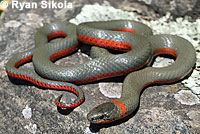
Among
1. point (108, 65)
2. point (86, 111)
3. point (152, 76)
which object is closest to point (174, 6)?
point (152, 76)

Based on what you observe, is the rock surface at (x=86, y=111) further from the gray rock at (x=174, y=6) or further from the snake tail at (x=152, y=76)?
the gray rock at (x=174, y=6)

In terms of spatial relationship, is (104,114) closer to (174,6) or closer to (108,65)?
(108,65)

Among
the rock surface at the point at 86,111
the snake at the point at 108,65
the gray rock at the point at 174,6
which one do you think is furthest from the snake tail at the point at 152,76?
the gray rock at the point at 174,6

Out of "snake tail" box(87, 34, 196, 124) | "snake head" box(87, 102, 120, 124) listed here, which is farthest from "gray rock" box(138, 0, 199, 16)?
"snake head" box(87, 102, 120, 124)

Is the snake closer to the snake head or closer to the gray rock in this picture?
the snake head

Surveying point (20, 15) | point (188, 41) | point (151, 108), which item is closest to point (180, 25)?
point (188, 41)
